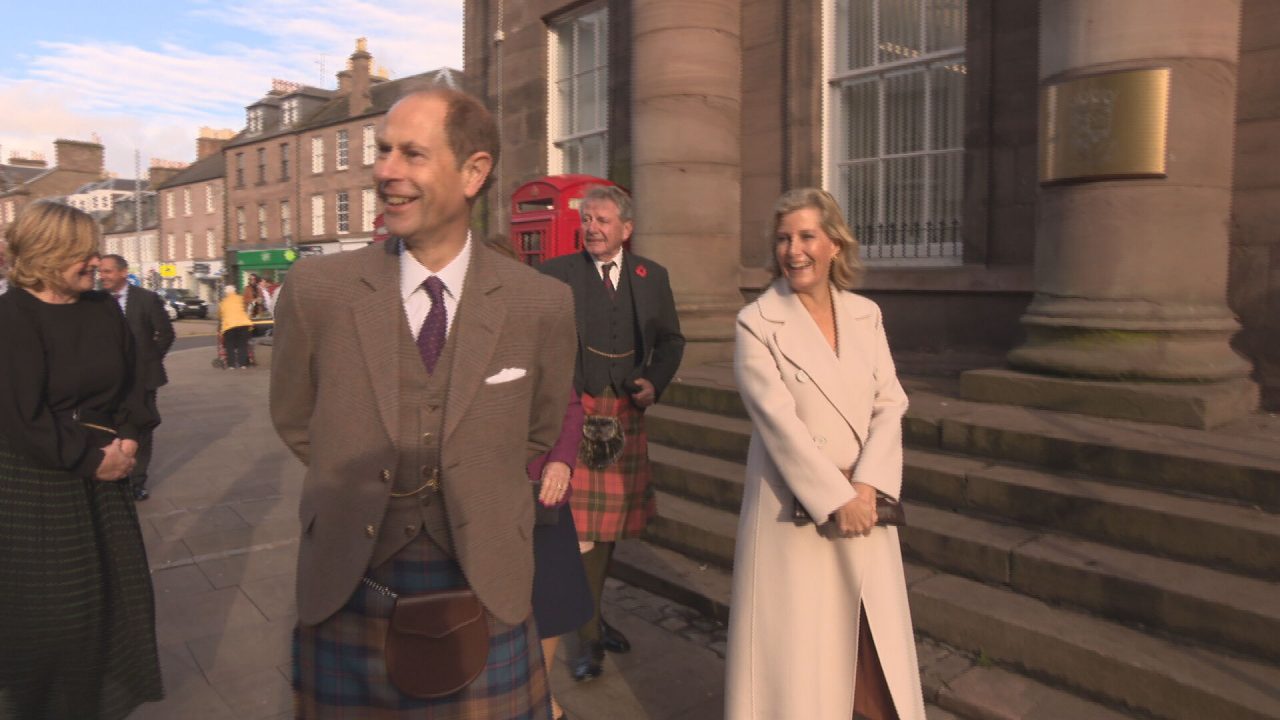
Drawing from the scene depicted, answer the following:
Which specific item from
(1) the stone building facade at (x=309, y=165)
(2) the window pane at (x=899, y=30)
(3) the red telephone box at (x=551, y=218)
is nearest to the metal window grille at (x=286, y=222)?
(1) the stone building facade at (x=309, y=165)

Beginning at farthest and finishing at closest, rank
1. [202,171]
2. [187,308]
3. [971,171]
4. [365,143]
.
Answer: [202,171] < [187,308] < [365,143] < [971,171]

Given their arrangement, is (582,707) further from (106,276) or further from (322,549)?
(106,276)

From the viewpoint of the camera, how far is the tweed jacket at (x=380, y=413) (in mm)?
1926

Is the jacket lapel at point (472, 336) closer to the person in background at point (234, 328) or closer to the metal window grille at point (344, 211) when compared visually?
the person in background at point (234, 328)

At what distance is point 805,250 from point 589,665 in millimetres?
2199

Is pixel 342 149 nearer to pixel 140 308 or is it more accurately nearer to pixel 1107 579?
pixel 140 308

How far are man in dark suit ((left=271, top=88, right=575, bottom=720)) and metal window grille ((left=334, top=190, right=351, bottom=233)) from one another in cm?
4252

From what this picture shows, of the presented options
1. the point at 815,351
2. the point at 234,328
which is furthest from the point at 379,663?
the point at 234,328

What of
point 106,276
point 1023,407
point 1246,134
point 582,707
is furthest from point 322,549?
point 106,276

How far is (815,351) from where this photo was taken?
2.92 meters

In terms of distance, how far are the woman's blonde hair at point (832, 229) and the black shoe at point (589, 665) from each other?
2004 mm

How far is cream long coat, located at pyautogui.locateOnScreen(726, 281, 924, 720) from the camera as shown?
2.82 metres

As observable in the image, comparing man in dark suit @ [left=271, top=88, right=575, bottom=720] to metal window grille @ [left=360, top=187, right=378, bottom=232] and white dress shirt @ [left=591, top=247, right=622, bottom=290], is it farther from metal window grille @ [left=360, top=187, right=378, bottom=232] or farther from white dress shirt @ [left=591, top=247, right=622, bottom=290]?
metal window grille @ [left=360, top=187, right=378, bottom=232]

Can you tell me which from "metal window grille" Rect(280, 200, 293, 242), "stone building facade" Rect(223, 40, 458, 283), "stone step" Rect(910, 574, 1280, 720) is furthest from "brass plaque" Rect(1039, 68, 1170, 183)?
"metal window grille" Rect(280, 200, 293, 242)
